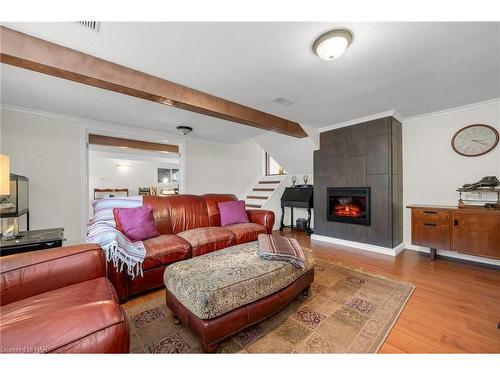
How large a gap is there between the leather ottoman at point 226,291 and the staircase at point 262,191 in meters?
3.29

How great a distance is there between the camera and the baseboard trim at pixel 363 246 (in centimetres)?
311

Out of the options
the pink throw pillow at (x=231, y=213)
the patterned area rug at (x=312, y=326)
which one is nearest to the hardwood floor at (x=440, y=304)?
the patterned area rug at (x=312, y=326)

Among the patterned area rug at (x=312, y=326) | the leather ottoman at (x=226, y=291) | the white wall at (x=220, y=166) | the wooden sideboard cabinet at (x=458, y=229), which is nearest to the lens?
the leather ottoman at (x=226, y=291)

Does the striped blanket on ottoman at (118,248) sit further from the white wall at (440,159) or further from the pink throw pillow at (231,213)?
the white wall at (440,159)

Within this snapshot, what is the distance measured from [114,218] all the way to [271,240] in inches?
68.7

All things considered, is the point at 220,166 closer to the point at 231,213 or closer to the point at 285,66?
the point at 231,213

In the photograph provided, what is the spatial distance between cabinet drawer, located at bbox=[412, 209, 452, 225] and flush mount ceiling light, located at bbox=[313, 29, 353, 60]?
2533mm

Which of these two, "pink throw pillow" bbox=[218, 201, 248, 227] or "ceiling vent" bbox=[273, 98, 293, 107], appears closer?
"ceiling vent" bbox=[273, 98, 293, 107]

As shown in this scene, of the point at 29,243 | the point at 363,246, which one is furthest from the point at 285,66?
the point at 363,246

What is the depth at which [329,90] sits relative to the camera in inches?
95.5

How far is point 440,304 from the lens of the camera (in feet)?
5.93

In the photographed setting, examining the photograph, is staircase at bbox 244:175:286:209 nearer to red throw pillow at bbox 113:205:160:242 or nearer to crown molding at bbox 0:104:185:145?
crown molding at bbox 0:104:185:145

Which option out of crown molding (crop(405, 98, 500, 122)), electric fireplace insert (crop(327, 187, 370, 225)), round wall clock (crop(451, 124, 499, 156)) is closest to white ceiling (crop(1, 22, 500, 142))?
crown molding (crop(405, 98, 500, 122))

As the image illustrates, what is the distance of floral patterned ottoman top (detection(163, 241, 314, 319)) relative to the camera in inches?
48.4
